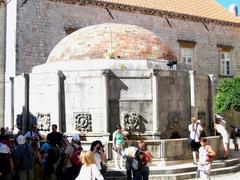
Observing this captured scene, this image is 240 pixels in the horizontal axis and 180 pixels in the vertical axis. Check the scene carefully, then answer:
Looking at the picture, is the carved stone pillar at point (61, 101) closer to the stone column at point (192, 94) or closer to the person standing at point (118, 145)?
the person standing at point (118, 145)

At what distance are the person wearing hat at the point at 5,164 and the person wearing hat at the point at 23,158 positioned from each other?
682mm

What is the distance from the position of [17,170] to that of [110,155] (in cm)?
368

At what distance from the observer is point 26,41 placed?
2614 cm

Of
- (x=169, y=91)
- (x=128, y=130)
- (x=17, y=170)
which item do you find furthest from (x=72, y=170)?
(x=169, y=91)

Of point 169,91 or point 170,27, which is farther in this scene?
point 170,27

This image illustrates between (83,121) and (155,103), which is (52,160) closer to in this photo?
(83,121)

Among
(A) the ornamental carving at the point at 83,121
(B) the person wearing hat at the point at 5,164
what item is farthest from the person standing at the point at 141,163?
(A) the ornamental carving at the point at 83,121

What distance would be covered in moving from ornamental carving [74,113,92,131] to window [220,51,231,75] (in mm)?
23362

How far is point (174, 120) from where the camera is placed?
1357 cm

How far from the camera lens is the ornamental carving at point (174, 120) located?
44.2 ft

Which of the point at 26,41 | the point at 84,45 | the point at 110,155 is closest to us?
the point at 110,155

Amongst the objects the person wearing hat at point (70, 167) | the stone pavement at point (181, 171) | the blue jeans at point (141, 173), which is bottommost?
the stone pavement at point (181, 171)

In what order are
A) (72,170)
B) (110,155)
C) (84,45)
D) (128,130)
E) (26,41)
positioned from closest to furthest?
(72,170) → (110,155) → (128,130) → (84,45) → (26,41)

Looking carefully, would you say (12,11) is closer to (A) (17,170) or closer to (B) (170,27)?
(B) (170,27)
